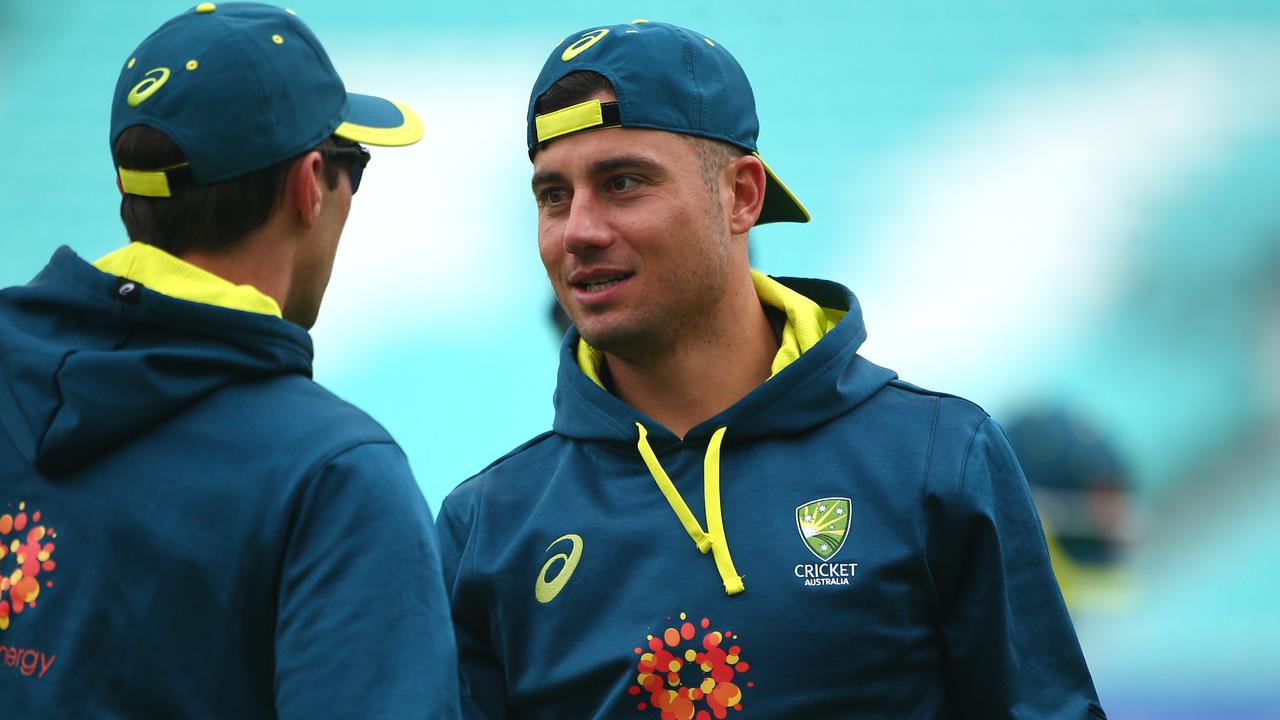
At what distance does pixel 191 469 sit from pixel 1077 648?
103 centimetres

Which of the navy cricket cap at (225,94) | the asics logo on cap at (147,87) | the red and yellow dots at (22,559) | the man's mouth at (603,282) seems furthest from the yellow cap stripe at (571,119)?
the red and yellow dots at (22,559)

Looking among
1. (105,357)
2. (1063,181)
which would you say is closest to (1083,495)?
(1063,181)

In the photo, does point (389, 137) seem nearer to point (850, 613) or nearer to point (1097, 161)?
point (850, 613)

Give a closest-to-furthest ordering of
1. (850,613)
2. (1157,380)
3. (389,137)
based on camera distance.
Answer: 1. (389,137)
2. (850,613)
3. (1157,380)

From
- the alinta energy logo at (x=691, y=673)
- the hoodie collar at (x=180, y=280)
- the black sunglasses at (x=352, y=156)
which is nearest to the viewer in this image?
the hoodie collar at (x=180, y=280)

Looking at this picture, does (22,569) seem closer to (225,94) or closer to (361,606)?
(361,606)

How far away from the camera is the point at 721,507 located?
67.9 inches

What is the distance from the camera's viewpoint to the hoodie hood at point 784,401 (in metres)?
1.77

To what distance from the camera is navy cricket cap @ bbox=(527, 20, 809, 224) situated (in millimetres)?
1774

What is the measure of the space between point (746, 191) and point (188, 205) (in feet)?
2.65

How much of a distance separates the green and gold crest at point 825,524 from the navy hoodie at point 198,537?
572mm

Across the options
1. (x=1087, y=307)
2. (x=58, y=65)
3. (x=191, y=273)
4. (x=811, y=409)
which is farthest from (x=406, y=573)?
(x=58, y=65)

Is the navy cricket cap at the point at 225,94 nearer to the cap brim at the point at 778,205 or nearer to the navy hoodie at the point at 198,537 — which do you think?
the navy hoodie at the point at 198,537

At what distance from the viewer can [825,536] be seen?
168 centimetres
